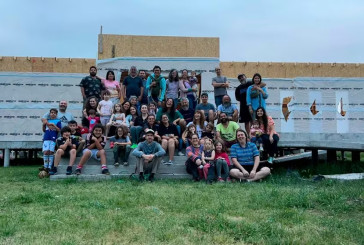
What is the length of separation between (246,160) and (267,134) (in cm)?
117

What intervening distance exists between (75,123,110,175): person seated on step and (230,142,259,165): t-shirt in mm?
2433

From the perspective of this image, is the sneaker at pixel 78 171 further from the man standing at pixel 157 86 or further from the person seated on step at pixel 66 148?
the man standing at pixel 157 86

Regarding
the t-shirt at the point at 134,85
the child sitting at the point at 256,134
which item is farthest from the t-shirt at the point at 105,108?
the child sitting at the point at 256,134

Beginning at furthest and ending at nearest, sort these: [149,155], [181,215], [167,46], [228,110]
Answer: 1. [167,46]
2. [228,110]
3. [149,155]
4. [181,215]

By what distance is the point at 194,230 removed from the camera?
3682 millimetres

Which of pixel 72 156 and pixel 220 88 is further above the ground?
pixel 220 88

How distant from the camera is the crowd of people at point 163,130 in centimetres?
773

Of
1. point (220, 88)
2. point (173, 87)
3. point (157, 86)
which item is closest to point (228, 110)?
point (220, 88)

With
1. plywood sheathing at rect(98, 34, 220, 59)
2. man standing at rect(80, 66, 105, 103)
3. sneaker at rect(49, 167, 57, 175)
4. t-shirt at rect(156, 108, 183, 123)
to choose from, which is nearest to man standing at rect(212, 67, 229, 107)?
t-shirt at rect(156, 108, 183, 123)

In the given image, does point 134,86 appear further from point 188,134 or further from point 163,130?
point 188,134

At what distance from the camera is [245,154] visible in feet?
25.6

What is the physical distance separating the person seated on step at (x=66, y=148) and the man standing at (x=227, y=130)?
2925 millimetres

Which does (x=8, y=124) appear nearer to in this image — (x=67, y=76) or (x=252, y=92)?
(x=67, y=76)

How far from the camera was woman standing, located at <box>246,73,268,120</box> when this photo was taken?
9234 millimetres
